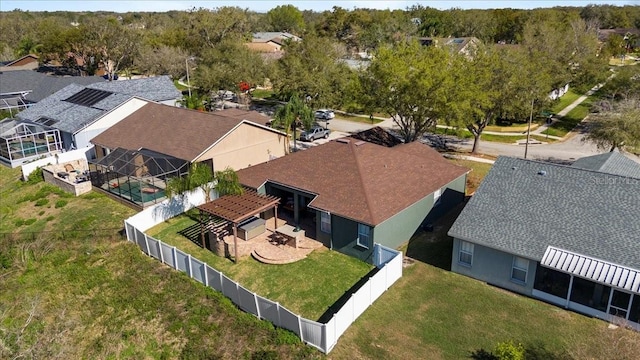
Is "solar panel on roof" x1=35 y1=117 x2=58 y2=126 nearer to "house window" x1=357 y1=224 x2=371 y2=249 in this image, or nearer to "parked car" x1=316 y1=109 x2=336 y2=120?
"parked car" x1=316 y1=109 x2=336 y2=120

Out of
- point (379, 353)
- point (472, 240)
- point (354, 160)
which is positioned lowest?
point (379, 353)

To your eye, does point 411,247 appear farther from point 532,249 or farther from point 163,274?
point 163,274

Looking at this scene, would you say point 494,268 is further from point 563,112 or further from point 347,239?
point 563,112

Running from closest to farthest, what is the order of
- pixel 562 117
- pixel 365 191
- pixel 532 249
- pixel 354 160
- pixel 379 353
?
pixel 379 353 → pixel 532 249 → pixel 365 191 → pixel 354 160 → pixel 562 117

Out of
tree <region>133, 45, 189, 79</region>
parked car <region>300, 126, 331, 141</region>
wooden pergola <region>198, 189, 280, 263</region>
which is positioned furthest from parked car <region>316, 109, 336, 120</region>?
tree <region>133, 45, 189, 79</region>

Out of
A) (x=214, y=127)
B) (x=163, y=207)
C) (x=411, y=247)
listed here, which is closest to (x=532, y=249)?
→ (x=411, y=247)

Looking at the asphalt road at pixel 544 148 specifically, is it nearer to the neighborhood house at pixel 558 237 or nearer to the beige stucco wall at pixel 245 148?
the beige stucco wall at pixel 245 148

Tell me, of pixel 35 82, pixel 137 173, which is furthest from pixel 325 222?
pixel 35 82
